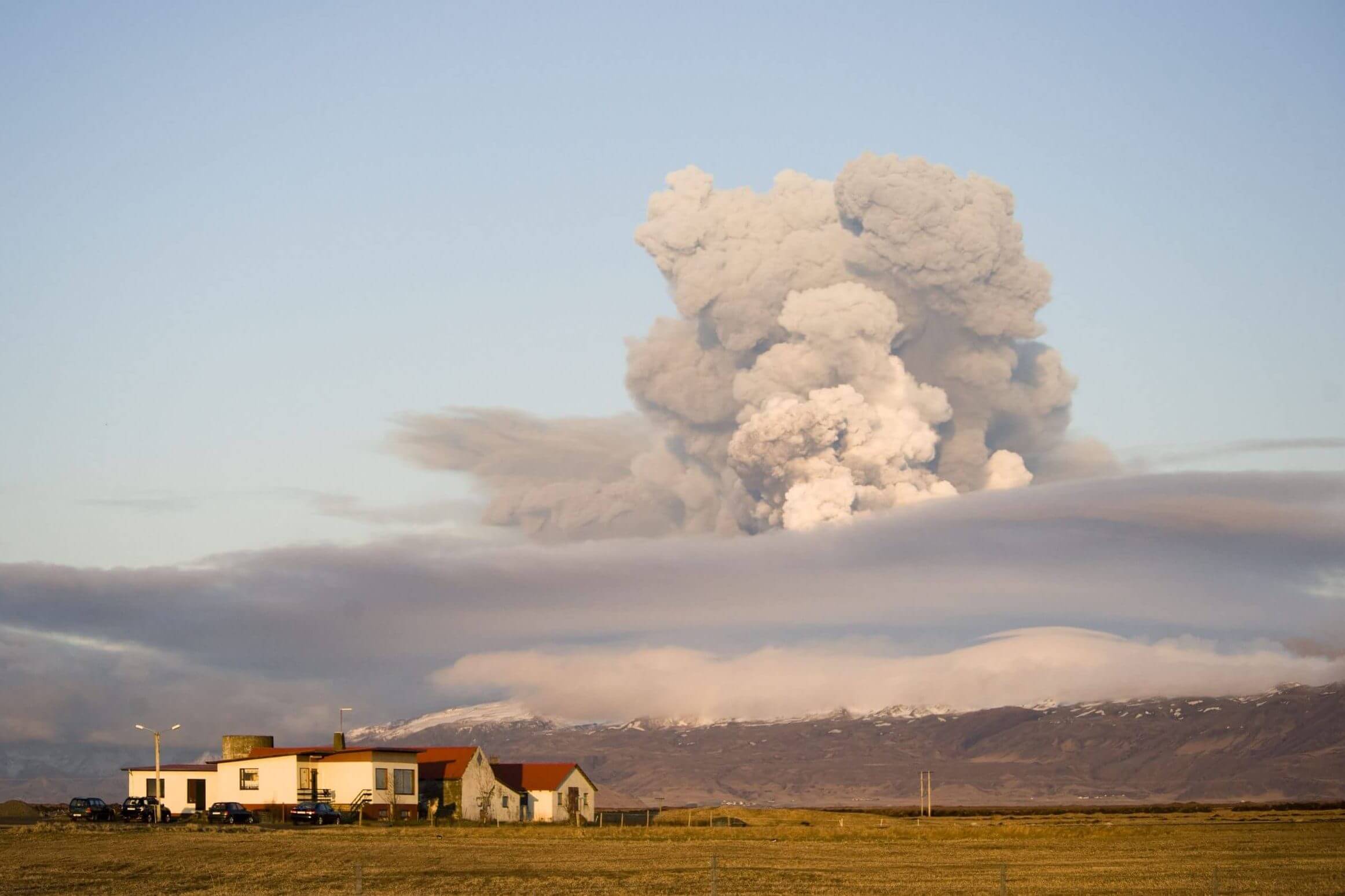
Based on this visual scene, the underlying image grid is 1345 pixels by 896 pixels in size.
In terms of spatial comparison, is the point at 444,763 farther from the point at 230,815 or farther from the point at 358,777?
the point at 230,815

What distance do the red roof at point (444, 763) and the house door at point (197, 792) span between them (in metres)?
11.1

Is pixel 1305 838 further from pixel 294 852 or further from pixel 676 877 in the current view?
pixel 294 852

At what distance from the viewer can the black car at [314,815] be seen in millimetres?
71062

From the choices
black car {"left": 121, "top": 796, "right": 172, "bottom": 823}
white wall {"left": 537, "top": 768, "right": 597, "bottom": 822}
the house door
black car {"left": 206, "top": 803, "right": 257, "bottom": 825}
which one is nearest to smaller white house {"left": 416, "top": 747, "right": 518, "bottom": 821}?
white wall {"left": 537, "top": 768, "right": 597, "bottom": 822}

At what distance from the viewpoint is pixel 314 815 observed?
7112 centimetres

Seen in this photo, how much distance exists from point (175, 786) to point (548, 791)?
19985 millimetres

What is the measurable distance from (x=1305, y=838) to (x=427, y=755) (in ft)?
150

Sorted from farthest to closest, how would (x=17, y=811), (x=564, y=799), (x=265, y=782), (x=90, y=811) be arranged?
(x=564, y=799), (x=17, y=811), (x=265, y=782), (x=90, y=811)

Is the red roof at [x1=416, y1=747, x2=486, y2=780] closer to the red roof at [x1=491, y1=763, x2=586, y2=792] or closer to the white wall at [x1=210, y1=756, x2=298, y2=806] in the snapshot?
the red roof at [x1=491, y1=763, x2=586, y2=792]

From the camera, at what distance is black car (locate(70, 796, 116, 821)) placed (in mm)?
75312

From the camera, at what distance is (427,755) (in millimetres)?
90938

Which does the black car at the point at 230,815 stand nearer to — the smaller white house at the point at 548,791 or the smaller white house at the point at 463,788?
the smaller white house at the point at 463,788

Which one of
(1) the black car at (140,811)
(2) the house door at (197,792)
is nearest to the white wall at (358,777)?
(1) the black car at (140,811)

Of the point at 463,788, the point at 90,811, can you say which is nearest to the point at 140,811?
the point at 90,811
